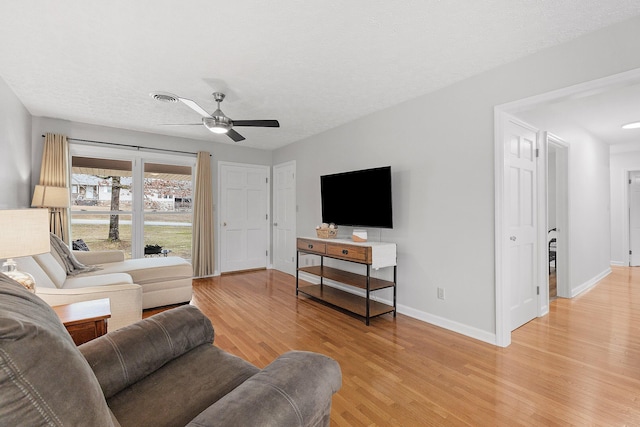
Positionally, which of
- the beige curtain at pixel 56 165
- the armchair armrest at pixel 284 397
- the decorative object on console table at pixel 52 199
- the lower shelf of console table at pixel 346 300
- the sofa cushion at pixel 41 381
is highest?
the beige curtain at pixel 56 165

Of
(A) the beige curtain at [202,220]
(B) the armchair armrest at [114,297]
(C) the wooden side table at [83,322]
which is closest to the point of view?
(C) the wooden side table at [83,322]

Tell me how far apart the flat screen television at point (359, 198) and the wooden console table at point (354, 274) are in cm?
33

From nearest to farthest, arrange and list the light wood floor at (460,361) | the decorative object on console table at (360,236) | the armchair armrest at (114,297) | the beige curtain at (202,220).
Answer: the light wood floor at (460,361) < the armchair armrest at (114,297) < the decorative object on console table at (360,236) < the beige curtain at (202,220)

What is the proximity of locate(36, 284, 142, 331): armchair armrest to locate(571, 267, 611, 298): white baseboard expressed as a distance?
17.0 ft

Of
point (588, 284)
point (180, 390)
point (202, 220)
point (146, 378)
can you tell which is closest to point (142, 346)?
point (146, 378)

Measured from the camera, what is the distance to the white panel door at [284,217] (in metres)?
5.58

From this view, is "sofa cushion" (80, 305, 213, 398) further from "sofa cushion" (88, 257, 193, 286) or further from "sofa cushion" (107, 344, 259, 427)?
"sofa cushion" (88, 257, 193, 286)

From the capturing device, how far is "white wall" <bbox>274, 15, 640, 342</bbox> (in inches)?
89.7

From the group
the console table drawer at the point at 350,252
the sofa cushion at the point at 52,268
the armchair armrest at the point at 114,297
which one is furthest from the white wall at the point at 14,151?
the console table drawer at the point at 350,252

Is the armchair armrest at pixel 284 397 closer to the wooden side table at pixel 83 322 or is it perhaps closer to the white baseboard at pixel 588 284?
the wooden side table at pixel 83 322

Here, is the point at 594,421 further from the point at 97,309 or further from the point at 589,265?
the point at 589,265

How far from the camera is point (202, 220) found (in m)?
5.28

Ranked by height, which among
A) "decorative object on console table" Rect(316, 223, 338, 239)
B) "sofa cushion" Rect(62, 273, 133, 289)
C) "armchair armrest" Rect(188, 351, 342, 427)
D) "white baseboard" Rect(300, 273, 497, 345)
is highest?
"decorative object on console table" Rect(316, 223, 338, 239)

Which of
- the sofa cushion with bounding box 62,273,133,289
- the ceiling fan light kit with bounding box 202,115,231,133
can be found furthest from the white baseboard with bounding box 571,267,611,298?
the sofa cushion with bounding box 62,273,133,289
